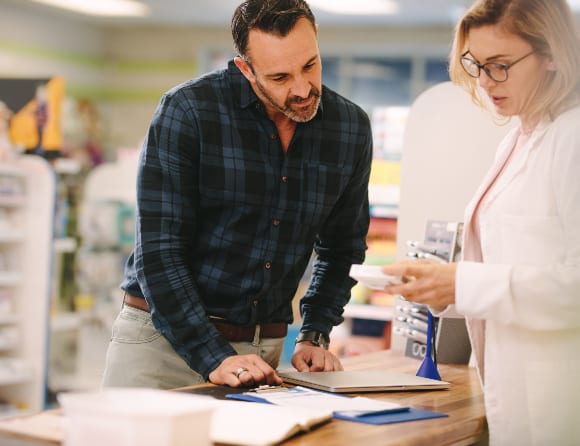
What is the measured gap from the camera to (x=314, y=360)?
242 centimetres

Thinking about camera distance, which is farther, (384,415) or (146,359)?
(146,359)

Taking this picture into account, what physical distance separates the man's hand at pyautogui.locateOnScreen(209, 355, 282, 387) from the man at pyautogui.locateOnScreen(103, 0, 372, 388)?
0.06 ft

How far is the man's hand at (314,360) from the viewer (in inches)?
94.7

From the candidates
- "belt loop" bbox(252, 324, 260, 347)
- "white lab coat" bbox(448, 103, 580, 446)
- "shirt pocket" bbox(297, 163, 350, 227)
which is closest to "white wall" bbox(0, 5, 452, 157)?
"shirt pocket" bbox(297, 163, 350, 227)

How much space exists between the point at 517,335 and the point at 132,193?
265 inches

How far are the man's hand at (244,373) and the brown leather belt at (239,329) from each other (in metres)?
0.23

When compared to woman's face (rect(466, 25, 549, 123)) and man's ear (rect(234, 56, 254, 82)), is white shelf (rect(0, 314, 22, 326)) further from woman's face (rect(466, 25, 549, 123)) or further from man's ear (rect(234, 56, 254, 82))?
woman's face (rect(466, 25, 549, 123))

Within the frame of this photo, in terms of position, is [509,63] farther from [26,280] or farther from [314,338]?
[26,280]

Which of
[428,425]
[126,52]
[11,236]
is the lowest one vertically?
[428,425]

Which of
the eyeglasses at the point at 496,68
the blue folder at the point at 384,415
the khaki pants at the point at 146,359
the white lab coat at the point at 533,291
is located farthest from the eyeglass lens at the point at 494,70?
the khaki pants at the point at 146,359

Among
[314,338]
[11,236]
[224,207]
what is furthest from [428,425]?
[11,236]

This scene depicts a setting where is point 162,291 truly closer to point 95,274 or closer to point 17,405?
point 17,405

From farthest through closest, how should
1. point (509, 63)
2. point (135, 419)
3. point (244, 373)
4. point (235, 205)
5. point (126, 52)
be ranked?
point (126, 52) → point (235, 205) → point (244, 373) → point (509, 63) → point (135, 419)

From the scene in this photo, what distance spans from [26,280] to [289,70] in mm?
4801
